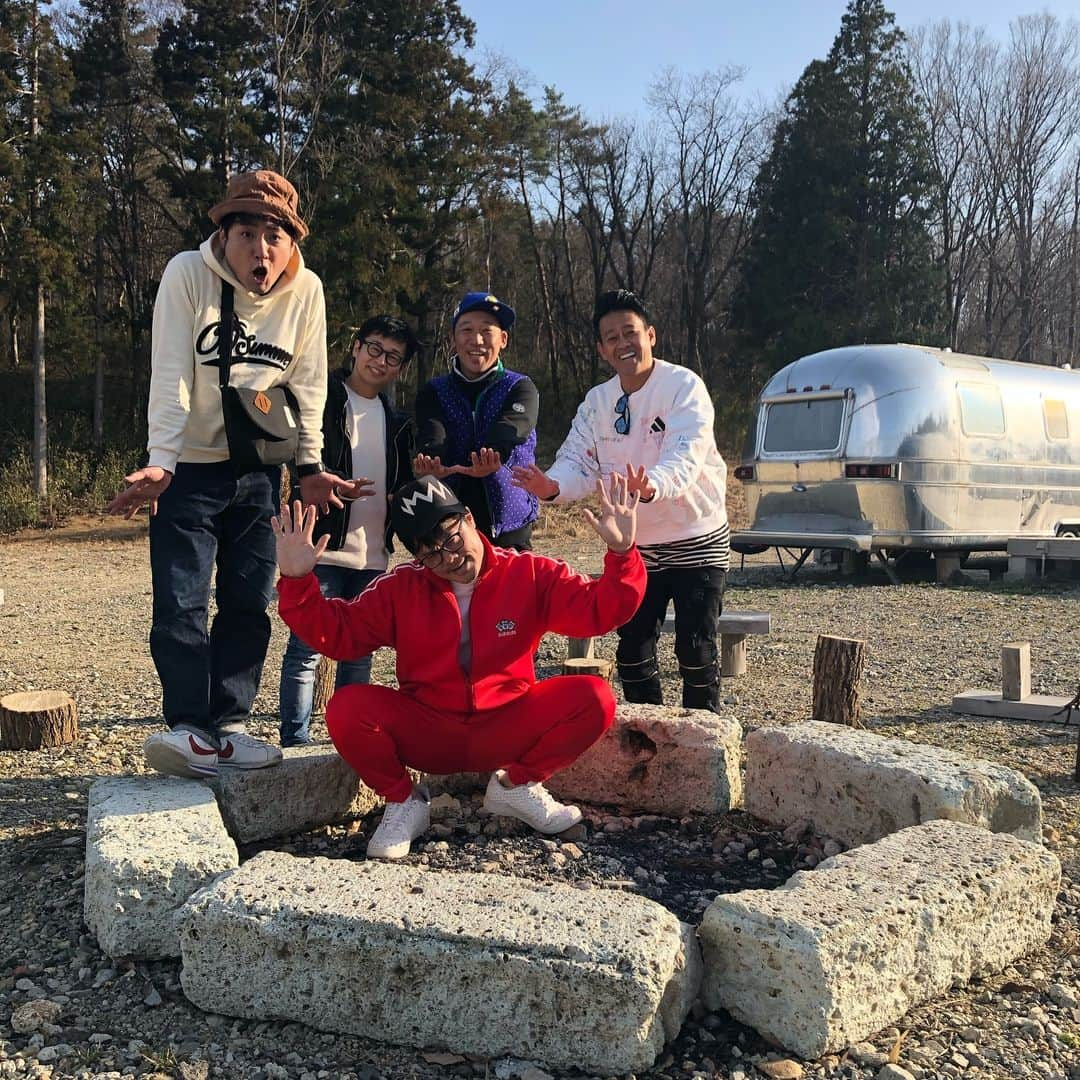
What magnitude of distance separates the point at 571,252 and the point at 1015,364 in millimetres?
22052

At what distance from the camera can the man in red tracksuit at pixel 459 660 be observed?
10.6ft

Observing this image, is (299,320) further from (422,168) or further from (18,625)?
(422,168)

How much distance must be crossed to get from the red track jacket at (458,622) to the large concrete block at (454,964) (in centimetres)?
88

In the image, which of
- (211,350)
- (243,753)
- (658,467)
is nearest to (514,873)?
(243,753)

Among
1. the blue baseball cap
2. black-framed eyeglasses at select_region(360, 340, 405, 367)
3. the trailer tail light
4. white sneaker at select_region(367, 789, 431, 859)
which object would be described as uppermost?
the blue baseball cap

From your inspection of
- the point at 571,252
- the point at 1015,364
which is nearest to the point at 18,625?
the point at 1015,364

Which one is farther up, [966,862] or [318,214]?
[318,214]

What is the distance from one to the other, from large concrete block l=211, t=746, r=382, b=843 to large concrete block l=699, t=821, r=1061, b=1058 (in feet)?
5.22

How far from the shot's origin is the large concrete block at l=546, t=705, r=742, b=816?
12.1 ft

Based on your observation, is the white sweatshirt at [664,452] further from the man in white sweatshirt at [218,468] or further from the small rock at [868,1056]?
the small rock at [868,1056]

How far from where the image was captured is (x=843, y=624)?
355 inches

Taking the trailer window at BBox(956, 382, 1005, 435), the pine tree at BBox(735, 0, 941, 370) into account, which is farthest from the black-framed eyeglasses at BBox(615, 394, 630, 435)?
the pine tree at BBox(735, 0, 941, 370)

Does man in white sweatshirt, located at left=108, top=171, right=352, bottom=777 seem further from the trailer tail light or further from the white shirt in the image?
the trailer tail light

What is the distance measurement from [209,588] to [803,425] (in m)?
9.24
